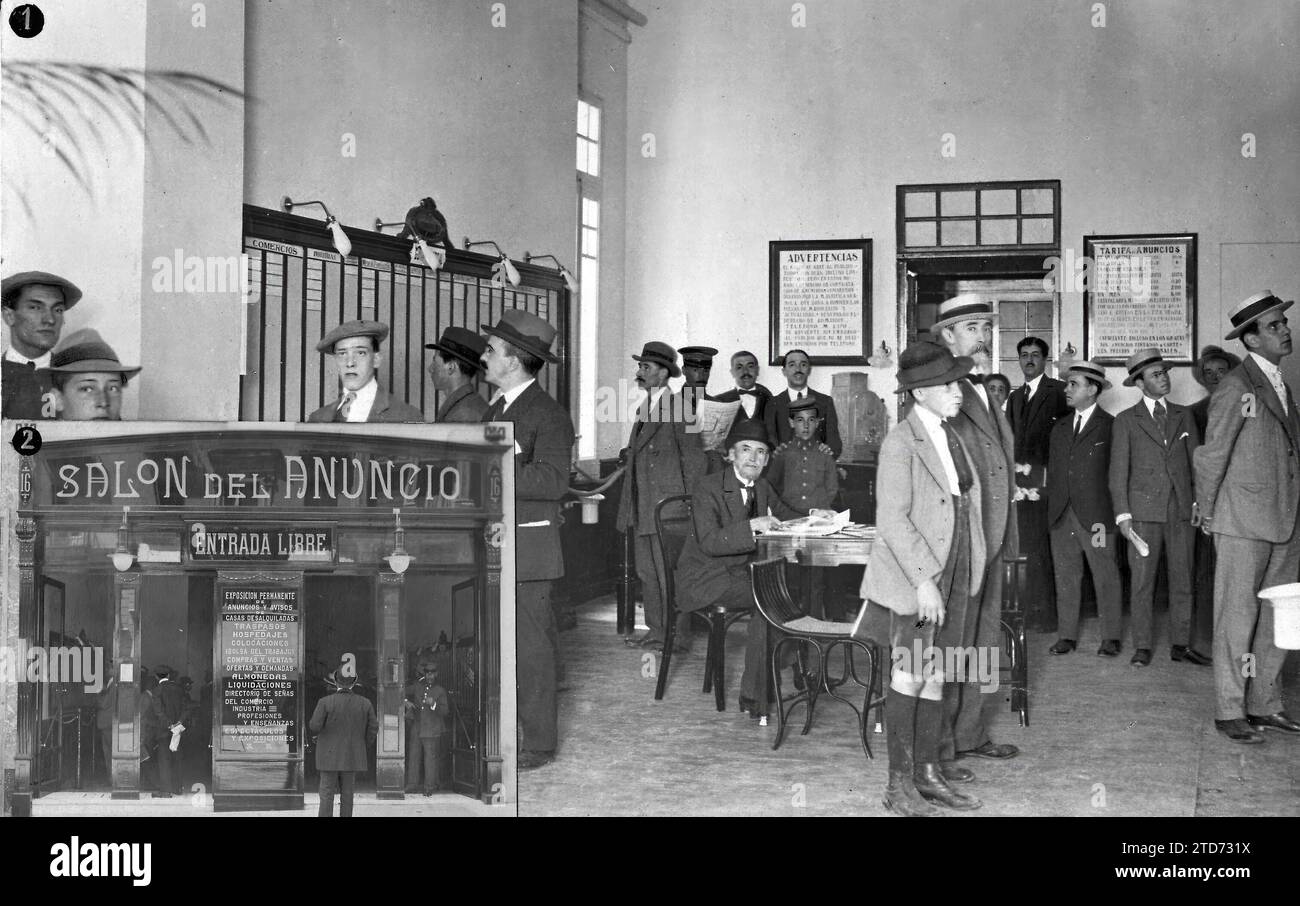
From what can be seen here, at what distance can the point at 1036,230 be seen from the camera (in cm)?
945

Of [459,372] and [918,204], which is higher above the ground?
[918,204]

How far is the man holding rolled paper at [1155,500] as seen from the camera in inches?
270

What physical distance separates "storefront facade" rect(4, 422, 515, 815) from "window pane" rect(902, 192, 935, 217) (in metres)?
6.63

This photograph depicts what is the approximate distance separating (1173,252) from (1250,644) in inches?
188

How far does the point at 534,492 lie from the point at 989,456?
161 cm

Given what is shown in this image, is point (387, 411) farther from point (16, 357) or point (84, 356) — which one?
point (16, 357)

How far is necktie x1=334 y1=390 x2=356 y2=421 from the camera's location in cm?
458

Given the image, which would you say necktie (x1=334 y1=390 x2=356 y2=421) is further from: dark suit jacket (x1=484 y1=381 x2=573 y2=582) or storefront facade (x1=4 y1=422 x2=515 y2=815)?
storefront facade (x1=4 y1=422 x2=515 y2=815)

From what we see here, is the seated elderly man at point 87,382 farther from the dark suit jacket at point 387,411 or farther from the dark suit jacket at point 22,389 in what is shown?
the dark suit jacket at point 387,411

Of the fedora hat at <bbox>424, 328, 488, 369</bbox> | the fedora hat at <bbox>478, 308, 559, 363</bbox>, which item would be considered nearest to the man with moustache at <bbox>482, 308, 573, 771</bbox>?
the fedora hat at <bbox>478, 308, 559, 363</bbox>

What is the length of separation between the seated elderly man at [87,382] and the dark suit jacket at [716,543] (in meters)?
2.42

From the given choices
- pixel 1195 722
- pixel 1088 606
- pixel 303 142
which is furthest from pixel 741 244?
pixel 1195 722

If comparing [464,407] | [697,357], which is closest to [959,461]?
[464,407]

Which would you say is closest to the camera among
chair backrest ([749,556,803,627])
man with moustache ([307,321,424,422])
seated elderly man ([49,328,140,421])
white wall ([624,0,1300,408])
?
seated elderly man ([49,328,140,421])
